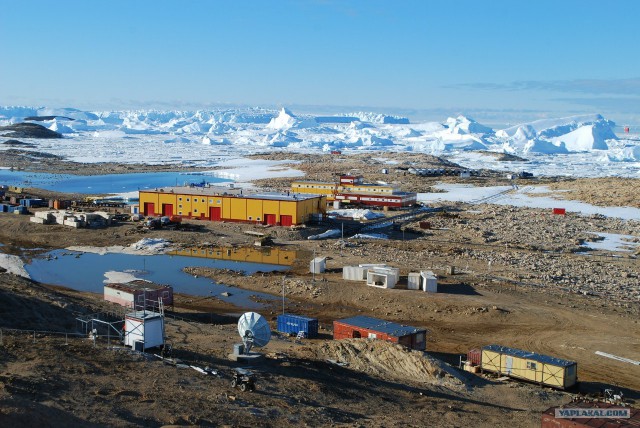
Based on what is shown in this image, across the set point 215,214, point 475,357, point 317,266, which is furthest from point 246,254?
point 475,357

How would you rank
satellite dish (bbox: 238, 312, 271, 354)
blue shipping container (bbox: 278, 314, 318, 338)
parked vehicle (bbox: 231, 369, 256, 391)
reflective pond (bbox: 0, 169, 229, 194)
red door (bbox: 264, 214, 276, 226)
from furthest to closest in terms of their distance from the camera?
reflective pond (bbox: 0, 169, 229, 194), red door (bbox: 264, 214, 276, 226), blue shipping container (bbox: 278, 314, 318, 338), satellite dish (bbox: 238, 312, 271, 354), parked vehicle (bbox: 231, 369, 256, 391)

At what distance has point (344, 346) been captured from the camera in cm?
1488

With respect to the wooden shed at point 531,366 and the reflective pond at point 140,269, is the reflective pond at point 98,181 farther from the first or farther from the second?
the wooden shed at point 531,366

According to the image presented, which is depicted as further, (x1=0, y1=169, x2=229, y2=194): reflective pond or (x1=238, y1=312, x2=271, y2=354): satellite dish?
(x1=0, y1=169, x2=229, y2=194): reflective pond

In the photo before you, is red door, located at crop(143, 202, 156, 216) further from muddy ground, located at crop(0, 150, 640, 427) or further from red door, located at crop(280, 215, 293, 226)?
red door, located at crop(280, 215, 293, 226)

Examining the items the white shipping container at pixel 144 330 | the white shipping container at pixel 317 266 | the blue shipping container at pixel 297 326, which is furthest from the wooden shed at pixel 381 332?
the white shipping container at pixel 317 266

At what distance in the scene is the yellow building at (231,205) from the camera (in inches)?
1357

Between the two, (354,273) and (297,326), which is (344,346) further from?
(354,273)

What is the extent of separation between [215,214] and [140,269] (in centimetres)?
1013

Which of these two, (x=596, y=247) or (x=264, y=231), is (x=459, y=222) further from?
(x=264, y=231)

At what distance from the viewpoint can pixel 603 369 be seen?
1591 centimetres

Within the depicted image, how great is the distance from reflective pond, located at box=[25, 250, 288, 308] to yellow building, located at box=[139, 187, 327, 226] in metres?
6.86

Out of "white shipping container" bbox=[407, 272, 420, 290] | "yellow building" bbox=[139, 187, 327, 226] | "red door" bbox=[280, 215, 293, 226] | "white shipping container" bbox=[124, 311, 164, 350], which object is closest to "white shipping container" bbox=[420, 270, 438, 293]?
"white shipping container" bbox=[407, 272, 420, 290]

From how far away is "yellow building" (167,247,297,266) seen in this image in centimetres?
2819
